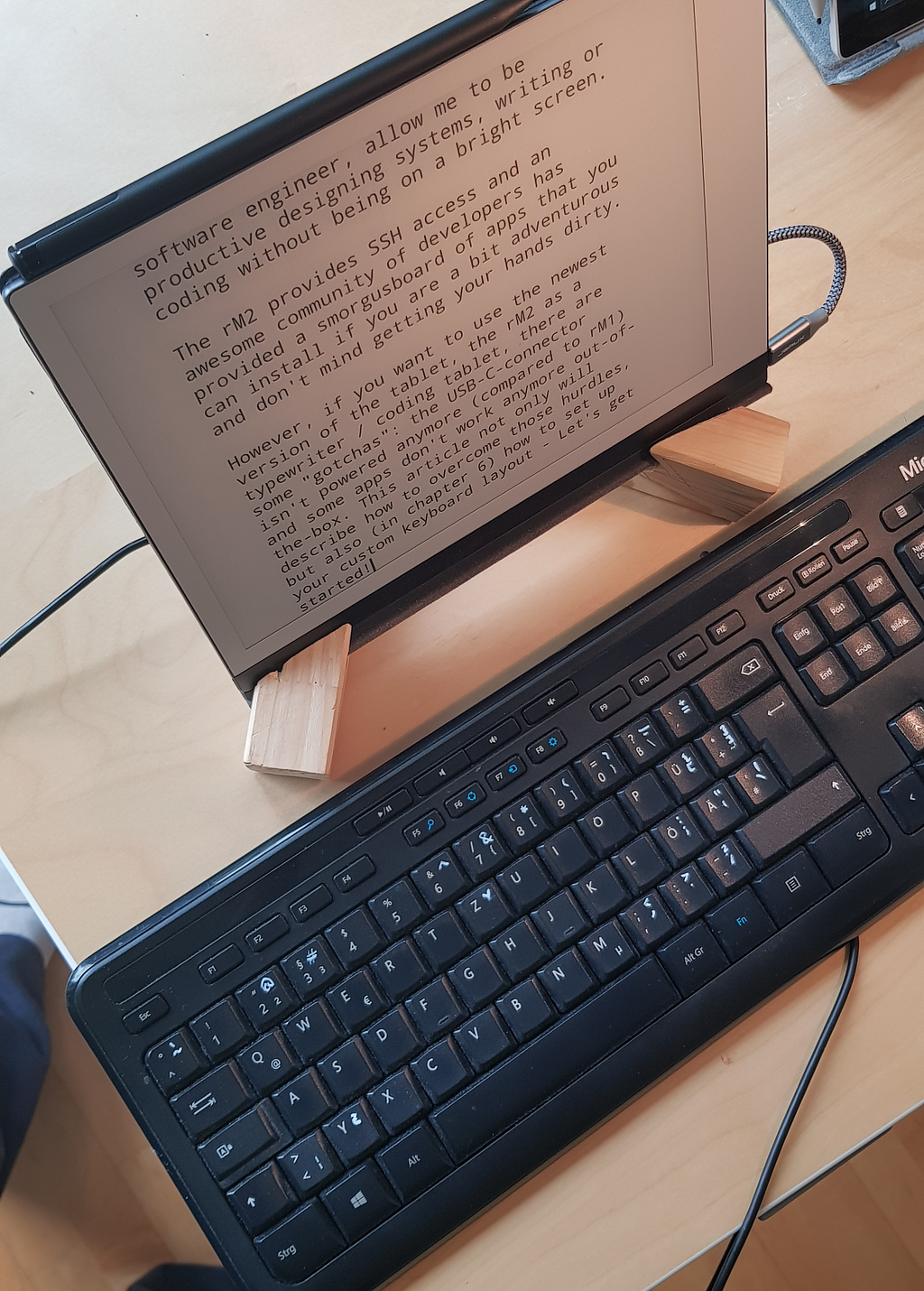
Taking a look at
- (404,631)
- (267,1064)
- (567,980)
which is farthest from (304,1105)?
(404,631)

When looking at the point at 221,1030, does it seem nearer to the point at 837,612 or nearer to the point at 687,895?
the point at 687,895

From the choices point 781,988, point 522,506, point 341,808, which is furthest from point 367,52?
point 781,988

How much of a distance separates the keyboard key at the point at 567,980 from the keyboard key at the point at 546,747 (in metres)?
0.09

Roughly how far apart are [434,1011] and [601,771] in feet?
0.42

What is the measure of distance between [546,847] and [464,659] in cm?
11

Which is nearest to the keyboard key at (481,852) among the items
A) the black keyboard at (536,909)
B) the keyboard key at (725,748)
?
the black keyboard at (536,909)

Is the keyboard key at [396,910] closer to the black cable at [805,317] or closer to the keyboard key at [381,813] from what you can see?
the keyboard key at [381,813]

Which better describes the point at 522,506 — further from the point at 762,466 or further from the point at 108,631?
the point at 108,631

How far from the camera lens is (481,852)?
45cm

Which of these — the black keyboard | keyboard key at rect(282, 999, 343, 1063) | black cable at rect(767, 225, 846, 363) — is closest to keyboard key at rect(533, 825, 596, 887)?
the black keyboard

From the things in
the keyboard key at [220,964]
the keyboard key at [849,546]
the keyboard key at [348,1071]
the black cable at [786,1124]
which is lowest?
the black cable at [786,1124]

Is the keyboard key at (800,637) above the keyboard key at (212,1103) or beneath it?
above

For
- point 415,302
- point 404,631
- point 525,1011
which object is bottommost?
point 525,1011

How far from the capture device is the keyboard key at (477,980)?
0.44 m
